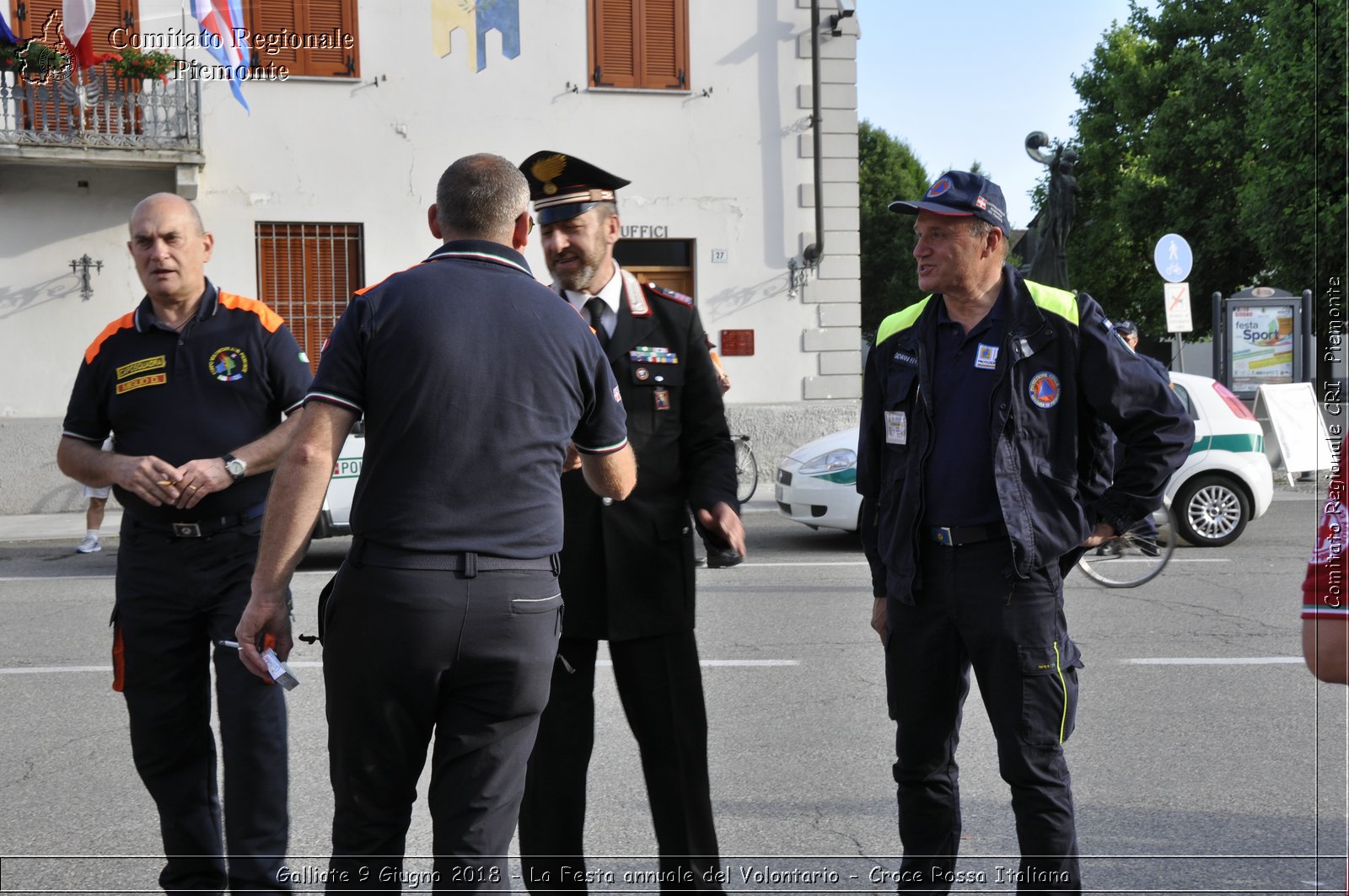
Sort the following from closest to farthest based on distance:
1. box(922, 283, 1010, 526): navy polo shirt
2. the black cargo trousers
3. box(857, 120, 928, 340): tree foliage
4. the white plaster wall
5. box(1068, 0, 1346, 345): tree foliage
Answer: the black cargo trousers, box(922, 283, 1010, 526): navy polo shirt, the white plaster wall, box(1068, 0, 1346, 345): tree foliage, box(857, 120, 928, 340): tree foliage

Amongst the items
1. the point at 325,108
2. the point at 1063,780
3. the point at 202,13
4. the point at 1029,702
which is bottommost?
the point at 1063,780

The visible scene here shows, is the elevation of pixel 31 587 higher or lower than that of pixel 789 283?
lower

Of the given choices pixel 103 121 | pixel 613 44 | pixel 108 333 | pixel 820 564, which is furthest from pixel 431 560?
pixel 613 44

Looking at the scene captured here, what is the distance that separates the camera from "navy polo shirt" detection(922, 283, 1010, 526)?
3.28 meters

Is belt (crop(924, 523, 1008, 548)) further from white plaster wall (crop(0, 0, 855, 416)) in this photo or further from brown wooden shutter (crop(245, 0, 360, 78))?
brown wooden shutter (crop(245, 0, 360, 78))

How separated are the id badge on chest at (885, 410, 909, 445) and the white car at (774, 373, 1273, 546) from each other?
7.14 meters

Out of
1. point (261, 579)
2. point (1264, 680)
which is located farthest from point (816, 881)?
point (1264, 680)

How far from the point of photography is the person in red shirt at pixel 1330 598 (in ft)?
5.92

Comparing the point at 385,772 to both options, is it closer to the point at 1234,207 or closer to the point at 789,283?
the point at 789,283

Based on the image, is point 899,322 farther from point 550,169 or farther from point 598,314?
point 550,169

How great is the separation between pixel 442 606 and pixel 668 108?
15.5 meters

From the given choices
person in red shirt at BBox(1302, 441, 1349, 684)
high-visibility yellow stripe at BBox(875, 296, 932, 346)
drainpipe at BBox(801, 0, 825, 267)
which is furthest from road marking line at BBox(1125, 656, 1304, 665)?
drainpipe at BBox(801, 0, 825, 267)

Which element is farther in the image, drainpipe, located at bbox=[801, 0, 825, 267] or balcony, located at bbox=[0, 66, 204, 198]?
drainpipe, located at bbox=[801, 0, 825, 267]

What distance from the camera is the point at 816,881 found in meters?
3.89
